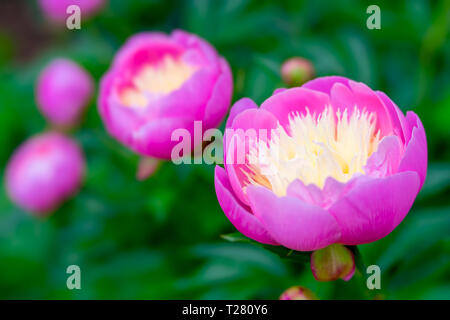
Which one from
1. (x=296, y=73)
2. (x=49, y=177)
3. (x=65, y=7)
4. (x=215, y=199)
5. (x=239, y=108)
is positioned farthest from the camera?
(x=65, y=7)

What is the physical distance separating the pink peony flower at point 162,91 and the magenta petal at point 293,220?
0.22m

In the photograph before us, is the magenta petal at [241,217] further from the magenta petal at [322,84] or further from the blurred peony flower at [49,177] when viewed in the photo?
the blurred peony flower at [49,177]

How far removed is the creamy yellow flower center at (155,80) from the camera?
0.92m

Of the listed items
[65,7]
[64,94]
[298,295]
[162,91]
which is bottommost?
[298,295]

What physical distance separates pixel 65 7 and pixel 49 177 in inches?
19.1

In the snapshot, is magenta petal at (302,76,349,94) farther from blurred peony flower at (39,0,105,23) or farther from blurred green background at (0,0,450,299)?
blurred peony flower at (39,0,105,23)

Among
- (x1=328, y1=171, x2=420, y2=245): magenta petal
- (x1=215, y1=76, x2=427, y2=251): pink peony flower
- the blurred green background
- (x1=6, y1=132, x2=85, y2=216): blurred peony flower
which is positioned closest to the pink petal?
(x1=215, y1=76, x2=427, y2=251): pink peony flower

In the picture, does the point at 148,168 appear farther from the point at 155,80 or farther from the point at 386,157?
the point at 386,157

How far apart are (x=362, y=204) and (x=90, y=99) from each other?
1042 mm

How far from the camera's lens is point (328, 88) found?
2.34ft

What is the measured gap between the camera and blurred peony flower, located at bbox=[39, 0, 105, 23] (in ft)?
4.63

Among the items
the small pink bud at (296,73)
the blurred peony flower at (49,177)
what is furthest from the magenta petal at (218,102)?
the blurred peony flower at (49,177)

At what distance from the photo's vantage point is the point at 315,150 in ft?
2.22

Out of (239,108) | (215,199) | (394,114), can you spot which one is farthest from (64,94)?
(394,114)
